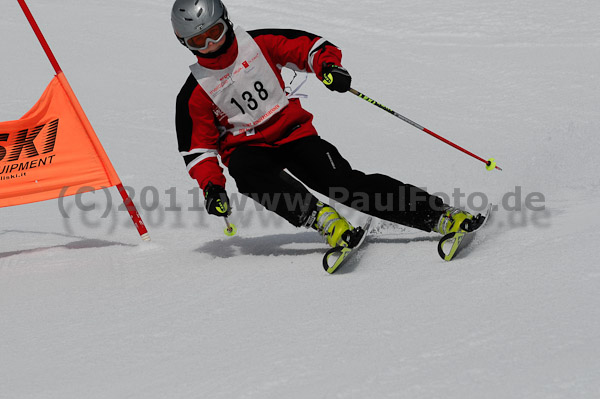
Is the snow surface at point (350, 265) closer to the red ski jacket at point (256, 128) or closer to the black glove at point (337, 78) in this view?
the red ski jacket at point (256, 128)

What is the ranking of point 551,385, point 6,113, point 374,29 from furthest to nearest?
point 374,29 < point 6,113 < point 551,385

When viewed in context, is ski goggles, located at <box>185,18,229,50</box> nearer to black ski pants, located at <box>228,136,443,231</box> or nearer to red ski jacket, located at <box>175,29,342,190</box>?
red ski jacket, located at <box>175,29,342,190</box>

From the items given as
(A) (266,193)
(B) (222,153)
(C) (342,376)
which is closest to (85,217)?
(B) (222,153)

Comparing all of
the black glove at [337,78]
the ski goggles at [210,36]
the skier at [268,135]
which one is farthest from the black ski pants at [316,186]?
the ski goggles at [210,36]

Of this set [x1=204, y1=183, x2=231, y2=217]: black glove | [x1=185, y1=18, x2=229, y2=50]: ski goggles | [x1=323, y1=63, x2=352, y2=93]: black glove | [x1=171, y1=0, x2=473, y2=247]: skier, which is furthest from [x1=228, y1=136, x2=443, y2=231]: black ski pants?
[x1=185, y1=18, x2=229, y2=50]: ski goggles

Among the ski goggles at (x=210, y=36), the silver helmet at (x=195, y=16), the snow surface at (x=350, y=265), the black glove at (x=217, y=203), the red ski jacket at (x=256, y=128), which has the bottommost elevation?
the snow surface at (x=350, y=265)

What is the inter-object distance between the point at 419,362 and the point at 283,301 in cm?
100

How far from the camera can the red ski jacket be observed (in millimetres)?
4250

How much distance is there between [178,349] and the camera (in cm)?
294

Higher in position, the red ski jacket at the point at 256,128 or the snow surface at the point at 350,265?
the red ski jacket at the point at 256,128

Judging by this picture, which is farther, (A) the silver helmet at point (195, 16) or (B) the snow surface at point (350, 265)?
(A) the silver helmet at point (195, 16)

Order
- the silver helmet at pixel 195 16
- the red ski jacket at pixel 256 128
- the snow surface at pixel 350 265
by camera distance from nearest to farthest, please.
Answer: the snow surface at pixel 350 265 < the silver helmet at pixel 195 16 < the red ski jacket at pixel 256 128

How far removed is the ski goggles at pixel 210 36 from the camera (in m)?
4.03

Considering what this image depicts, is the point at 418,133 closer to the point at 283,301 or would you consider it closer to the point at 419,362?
the point at 283,301
